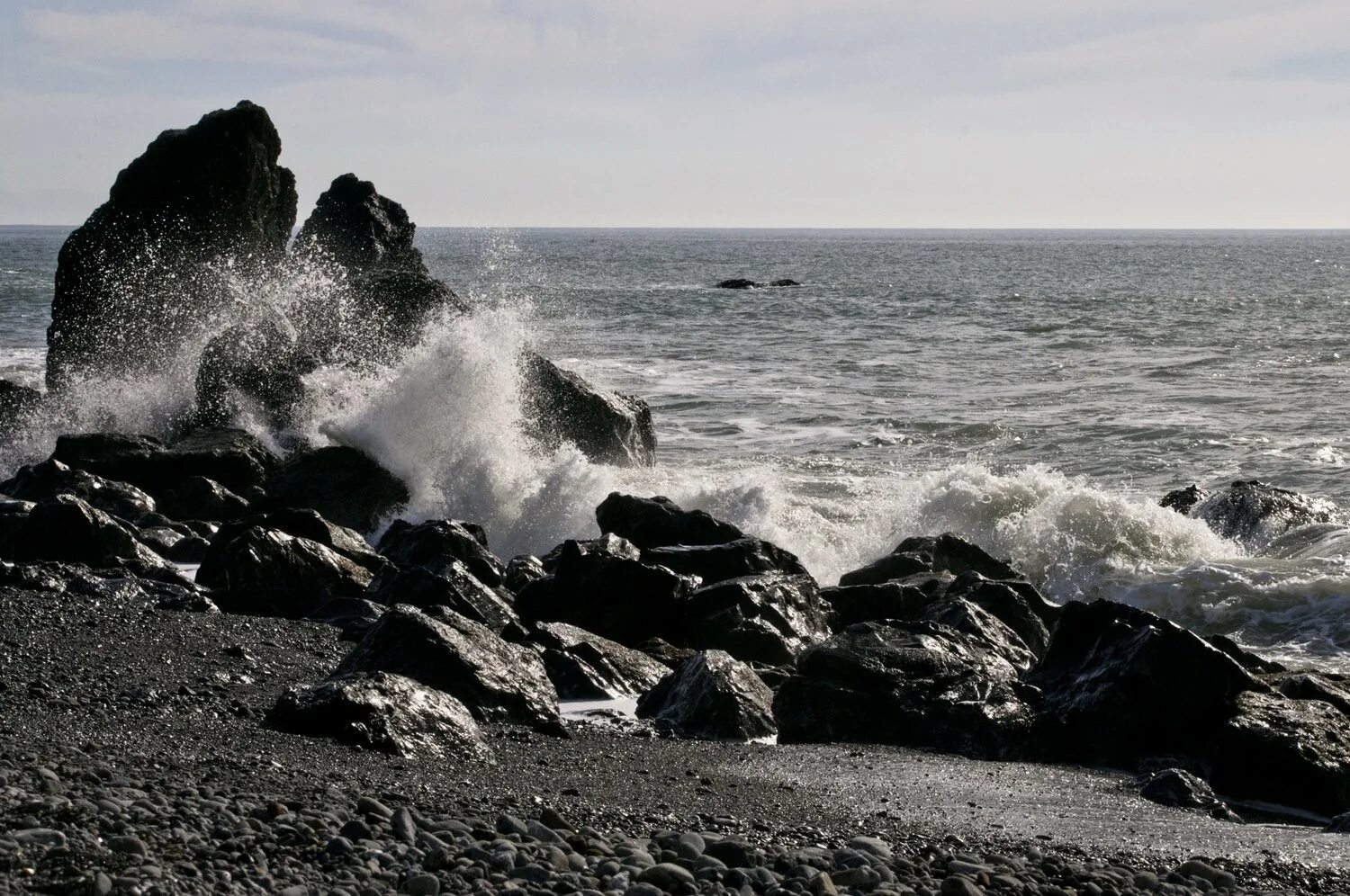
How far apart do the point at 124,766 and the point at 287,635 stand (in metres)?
3.08

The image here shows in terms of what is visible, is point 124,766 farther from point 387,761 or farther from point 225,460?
point 225,460

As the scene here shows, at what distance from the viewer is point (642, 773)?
5949 millimetres

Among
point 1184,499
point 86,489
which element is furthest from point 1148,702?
point 86,489

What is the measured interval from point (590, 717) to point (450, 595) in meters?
1.62

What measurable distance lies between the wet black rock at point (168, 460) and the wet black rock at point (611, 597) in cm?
543

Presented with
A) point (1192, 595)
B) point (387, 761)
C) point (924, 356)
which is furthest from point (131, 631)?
point (924, 356)

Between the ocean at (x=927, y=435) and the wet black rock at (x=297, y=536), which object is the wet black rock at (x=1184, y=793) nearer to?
the ocean at (x=927, y=435)

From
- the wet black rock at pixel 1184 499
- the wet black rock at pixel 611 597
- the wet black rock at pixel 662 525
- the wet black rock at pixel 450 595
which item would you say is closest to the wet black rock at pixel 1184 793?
the wet black rock at pixel 611 597

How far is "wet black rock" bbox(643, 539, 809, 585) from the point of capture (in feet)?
33.0

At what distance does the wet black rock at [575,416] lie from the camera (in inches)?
620

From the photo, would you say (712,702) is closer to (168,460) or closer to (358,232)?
(168,460)

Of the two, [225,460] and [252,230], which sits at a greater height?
[252,230]

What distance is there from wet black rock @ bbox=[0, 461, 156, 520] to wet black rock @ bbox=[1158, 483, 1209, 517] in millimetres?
9697

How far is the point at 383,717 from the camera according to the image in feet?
19.0
